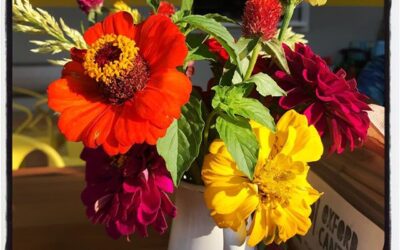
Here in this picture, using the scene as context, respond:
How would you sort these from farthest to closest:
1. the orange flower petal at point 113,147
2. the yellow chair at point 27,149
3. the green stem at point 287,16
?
the yellow chair at point 27,149
the green stem at point 287,16
the orange flower petal at point 113,147

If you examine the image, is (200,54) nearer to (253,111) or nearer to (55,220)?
(253,111)

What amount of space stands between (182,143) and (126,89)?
63mm

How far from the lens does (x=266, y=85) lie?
0.45 m

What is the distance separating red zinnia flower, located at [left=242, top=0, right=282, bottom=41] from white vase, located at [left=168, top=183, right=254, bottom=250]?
16 centimetres

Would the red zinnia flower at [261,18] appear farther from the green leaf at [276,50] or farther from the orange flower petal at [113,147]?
the orange flower petal at [113,147]

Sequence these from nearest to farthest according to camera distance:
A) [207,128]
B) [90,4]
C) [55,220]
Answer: [207,128]
[90,4]
[55,220]

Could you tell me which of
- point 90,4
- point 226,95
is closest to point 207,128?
point 226,95

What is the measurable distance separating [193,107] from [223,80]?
6 cm

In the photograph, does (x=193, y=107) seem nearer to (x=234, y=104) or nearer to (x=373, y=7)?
(x=234, y=104)

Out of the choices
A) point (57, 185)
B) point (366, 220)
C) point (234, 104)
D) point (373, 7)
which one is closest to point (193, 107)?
point (234, 104)

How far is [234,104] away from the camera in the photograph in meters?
0.45

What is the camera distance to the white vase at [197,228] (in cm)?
51

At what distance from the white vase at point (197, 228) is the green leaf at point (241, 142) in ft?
0.30

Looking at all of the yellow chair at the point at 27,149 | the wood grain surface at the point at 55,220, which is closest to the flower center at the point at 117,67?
the wood grain surface at the point at 55,220
